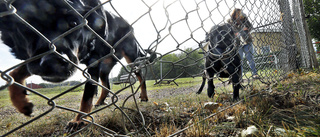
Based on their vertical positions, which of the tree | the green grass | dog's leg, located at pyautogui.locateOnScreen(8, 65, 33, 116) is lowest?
the green grass

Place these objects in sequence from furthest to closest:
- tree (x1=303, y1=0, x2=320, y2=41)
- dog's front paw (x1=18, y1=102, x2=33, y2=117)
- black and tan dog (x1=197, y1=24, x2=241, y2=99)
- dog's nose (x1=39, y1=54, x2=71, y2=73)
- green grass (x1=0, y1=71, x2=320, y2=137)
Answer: tree (x1=303, y1=0, x2=320, y2=41) → black and tan dog (x1=197, y1=24, x2=241, y2=99) → dog's front paw (x1=18, y1=102, x2=33, y2=117) → green grass (x1=0, y1=71, x2=320, y2=137) → dog's nose (x1=39, y1=54, x2=71, y2=73)

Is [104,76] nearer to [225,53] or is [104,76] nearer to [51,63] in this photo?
[51,63]

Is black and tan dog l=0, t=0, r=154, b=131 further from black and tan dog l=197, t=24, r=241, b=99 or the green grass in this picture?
black and tan dog l=197, t=24, r=241, b=99

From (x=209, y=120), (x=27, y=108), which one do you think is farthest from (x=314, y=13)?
(x=27, y=108)

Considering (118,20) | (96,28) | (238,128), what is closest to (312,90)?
(238,128)

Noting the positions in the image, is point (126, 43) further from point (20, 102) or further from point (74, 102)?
point (20, 102)

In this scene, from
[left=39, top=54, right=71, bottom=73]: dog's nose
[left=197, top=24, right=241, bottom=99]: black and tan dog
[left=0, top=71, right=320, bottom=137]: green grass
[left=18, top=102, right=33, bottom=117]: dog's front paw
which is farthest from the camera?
[left=197, top=24, right=241, bottom=99]: black and tan dog

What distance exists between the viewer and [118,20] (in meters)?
2.73

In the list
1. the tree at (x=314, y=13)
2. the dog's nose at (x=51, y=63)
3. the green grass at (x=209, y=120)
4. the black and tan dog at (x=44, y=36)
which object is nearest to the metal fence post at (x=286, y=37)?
the green grass at (x=209, y=120)

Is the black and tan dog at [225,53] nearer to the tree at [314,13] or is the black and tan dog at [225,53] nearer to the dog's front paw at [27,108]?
the dog's front paw at [27,108]

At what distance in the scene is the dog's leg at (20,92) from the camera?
4.29 ft

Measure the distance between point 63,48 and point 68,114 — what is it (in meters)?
0.96

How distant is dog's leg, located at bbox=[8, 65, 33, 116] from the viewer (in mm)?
1309

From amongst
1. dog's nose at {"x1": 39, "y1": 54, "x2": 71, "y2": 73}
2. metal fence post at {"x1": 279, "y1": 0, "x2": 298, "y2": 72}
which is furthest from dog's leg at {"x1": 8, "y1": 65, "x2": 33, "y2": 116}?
metal fence post at {"x1": 279, "y1": 0, "x2": 298, "y2": 72}
